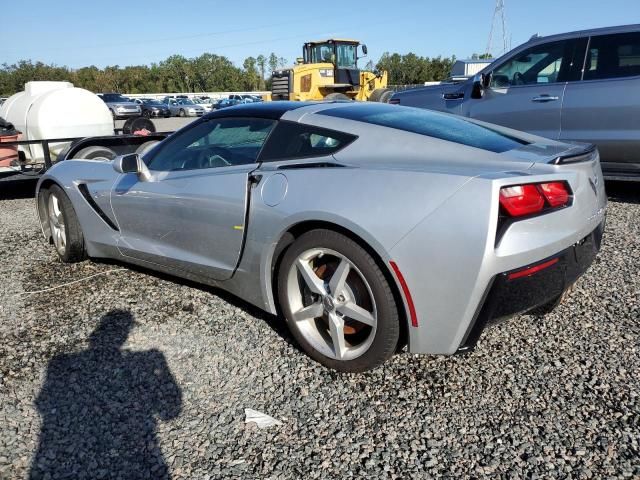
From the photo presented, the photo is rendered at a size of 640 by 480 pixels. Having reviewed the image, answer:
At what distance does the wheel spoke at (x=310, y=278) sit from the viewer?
8.50 ft

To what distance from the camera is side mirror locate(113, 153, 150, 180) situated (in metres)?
3.45

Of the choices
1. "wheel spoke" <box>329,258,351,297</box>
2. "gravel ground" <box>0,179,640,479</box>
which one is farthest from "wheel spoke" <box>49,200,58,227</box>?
"wheel spoke" <box>329,258,351,297</box>

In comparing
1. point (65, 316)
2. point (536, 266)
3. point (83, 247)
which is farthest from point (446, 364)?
point (83, 247)

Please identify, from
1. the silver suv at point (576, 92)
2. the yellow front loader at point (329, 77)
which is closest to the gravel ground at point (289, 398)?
the silver suv at point (576, 92)

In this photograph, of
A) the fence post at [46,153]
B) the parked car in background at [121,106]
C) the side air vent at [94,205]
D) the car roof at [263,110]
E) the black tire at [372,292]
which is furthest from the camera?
the parked car in background at [121,106]

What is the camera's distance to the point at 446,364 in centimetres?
269

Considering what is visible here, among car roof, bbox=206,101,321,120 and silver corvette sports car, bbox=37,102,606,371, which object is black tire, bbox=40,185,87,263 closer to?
silver corvette sports car, bbox=37,102,606,371

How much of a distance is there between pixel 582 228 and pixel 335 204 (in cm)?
115

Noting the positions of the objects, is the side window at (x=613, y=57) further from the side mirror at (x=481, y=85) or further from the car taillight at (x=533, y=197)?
the car taillight at (x=533, y=197)

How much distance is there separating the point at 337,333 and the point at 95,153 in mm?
4828

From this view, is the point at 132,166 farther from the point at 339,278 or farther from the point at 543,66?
the point at 543,66

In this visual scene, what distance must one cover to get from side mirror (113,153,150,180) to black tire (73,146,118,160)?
2.94m

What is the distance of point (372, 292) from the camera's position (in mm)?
2373

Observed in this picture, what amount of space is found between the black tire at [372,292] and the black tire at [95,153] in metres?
4.41
